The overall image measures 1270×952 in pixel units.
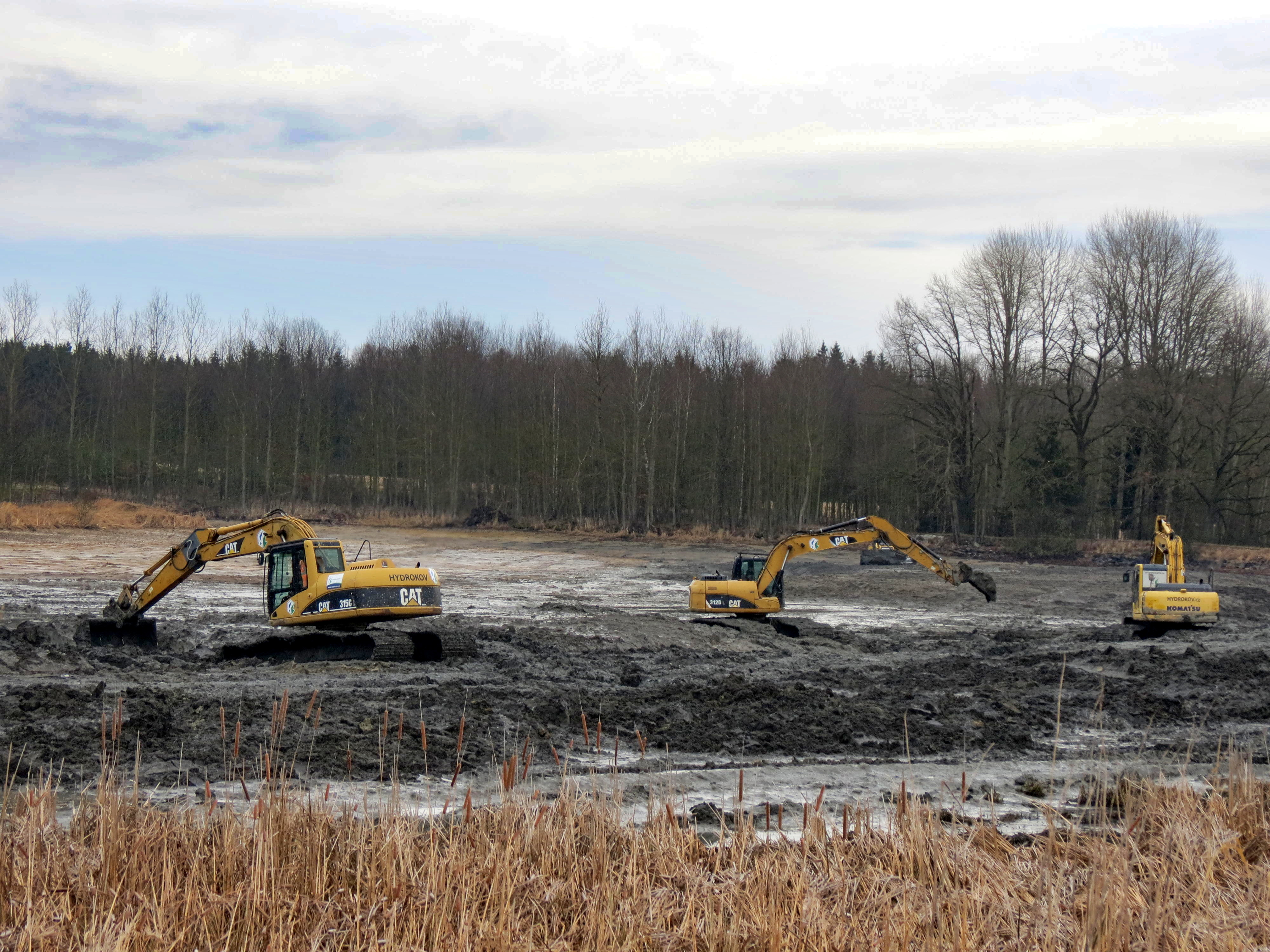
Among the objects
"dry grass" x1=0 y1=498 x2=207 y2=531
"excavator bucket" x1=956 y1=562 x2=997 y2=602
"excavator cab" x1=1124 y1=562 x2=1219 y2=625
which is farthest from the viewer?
"dry grass" x1=0 y1=498 x2=207 y2=531

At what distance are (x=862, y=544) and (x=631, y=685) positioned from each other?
25.2ft

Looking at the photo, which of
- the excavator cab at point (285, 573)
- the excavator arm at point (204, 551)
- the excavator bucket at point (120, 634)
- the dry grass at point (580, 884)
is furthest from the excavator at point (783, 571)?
the dry grass at point (580, 884)

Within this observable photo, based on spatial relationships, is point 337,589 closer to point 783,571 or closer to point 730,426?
point 783,571

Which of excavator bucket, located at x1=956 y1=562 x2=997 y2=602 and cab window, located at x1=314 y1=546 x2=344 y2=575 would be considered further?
excavator bucket, located at x1=956 y1=562 x2=997 y2=602

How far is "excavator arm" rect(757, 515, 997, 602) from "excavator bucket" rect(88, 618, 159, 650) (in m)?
12.3

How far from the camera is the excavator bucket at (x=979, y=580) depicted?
2462 cm

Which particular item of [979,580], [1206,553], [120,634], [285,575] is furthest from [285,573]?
[1206,553]

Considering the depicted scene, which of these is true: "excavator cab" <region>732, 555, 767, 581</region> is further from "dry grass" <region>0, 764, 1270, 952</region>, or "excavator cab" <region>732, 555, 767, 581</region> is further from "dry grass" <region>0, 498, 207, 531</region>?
"dry grass" <region>0, 498, 207, 531</region>

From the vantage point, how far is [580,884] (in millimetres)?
7047

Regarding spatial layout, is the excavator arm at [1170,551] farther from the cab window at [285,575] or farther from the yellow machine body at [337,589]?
the cab window at [285,575]

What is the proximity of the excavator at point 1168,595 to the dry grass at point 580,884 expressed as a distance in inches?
723

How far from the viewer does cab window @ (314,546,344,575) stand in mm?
Result: 19422

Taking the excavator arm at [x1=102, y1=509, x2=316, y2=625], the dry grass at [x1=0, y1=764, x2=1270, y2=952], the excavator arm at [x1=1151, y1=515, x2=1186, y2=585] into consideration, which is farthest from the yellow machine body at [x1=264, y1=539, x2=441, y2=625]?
the excavator arm at [x1=1151, y1=515, x2=1186, y2=585]

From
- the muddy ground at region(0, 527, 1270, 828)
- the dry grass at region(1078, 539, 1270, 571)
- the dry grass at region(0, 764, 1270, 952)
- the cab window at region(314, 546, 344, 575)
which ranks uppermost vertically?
the cab window at region(314, 546, 344, 575)
